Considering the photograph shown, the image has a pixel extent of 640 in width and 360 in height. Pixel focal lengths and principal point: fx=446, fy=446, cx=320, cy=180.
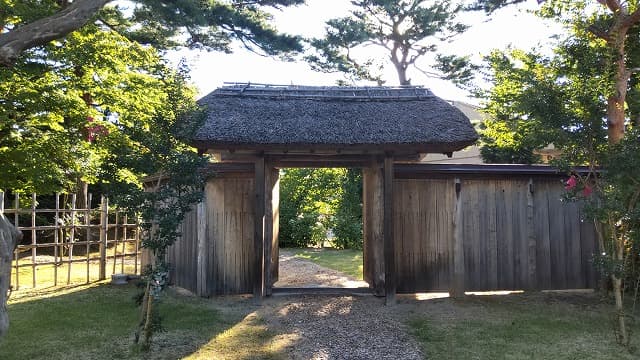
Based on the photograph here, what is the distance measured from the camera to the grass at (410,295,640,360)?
17.4ft

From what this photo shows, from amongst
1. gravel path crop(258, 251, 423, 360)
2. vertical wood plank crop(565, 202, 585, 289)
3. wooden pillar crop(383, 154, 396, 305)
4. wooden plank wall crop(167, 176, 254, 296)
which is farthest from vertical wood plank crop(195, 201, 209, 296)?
vertical wood plank crop(565, 202, 585, 289)

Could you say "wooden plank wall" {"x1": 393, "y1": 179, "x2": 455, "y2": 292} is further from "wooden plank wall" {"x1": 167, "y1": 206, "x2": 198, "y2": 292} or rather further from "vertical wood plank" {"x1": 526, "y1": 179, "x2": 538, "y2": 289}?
"wooden plank wall" {"x1": 167, "y1": 206, "x2": 198, "y2": 292}

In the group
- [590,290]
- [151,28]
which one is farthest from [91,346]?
[151,28]

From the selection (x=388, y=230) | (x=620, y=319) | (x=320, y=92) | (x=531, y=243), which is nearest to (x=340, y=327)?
(x=388, y=230)

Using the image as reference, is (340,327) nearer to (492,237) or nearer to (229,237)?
(229,237)

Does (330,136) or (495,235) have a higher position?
(330,136)

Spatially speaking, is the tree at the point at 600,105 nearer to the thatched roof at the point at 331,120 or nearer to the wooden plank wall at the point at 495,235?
the wooden plank wall at the point at 495,235

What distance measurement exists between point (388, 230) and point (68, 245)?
714 centimetres

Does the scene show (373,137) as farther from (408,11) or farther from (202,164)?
(408,11)

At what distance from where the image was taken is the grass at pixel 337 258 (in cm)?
1212

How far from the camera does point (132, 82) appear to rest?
9.62 meters

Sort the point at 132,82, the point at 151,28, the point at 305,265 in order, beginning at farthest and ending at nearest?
the point at 151,28, the point at 305,265, the point at 132,82

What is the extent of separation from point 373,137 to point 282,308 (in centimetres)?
324

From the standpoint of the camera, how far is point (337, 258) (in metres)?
14.7
